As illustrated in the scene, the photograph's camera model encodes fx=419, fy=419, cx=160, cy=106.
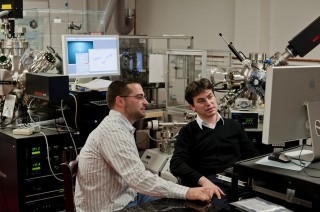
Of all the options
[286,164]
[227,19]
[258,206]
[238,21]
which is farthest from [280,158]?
[227,19]

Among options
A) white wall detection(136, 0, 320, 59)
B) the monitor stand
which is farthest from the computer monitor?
white wall detection(136, 0, 320, 59)

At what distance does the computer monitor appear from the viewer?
1586mm

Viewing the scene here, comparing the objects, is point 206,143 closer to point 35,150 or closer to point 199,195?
point 199,195

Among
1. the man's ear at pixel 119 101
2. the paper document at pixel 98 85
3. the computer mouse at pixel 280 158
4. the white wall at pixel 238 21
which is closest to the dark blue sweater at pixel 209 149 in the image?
the man's ear at pixel 119 101

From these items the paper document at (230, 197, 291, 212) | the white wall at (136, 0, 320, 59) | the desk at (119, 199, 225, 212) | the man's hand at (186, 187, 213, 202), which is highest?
the white wall at (136, 0, 320, 59)

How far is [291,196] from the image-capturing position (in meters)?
1.49

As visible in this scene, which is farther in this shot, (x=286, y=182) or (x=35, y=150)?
(x=35, y=150)

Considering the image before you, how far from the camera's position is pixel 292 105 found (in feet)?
5.36

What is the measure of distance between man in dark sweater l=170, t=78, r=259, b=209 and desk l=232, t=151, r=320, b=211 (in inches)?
22.3

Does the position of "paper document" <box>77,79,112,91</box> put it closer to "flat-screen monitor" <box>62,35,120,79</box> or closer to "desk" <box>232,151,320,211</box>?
"flat-screen monitor" <box>62,35,120,79</box>

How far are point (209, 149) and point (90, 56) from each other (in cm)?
158

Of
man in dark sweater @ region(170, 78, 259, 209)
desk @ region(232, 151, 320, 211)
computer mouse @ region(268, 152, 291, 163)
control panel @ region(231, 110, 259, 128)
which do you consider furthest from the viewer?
control panel @ region(231, 110, 259, 128)

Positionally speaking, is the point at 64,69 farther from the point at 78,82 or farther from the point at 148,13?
the point at 148,13

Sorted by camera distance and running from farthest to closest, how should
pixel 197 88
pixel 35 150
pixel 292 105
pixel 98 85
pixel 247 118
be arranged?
pixel 98 85 → pixel 247 118 → pixel 35 150 → pixel 197 88 → pixel 292 105
